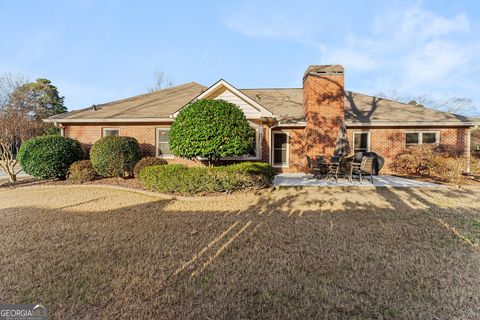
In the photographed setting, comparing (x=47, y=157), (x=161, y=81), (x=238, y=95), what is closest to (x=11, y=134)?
(x=47, y=157)

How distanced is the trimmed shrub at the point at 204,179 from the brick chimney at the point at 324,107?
→ 5.10m

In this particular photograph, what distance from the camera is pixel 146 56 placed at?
17484mm

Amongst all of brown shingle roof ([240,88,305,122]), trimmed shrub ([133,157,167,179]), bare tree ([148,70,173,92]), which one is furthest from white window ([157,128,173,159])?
bare tree ([148,70,173,92])

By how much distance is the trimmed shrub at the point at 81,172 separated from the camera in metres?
9.57

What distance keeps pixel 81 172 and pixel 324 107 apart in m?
11.9

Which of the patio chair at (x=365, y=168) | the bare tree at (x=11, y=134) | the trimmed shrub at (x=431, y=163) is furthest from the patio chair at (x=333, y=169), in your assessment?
the bare tree at (x=11, y=134)

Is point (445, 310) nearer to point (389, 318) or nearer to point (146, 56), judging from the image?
point (389, 318)

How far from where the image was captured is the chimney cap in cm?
1130

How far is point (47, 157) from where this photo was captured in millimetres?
9453

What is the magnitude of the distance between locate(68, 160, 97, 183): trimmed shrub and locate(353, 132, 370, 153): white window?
13301mm

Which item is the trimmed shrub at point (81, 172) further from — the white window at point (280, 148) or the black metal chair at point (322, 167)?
the black metal chair at point (322, 167)

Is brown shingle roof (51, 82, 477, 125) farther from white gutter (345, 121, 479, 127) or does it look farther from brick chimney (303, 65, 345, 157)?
brick chimney (303, 65, 345, 157)

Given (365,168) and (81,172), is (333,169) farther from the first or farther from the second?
(81,172)

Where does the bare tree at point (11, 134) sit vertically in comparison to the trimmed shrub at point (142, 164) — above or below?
above
